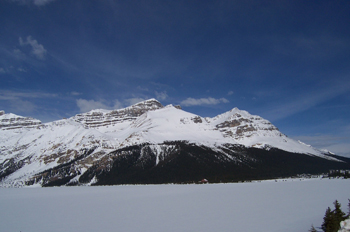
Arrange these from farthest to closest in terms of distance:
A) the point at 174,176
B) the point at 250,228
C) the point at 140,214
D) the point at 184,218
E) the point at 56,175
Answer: the point at 56,175 → the point at 174,176 → the point at 140,214 → the point at 184,218 → the point at 250,228

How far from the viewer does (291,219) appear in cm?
2505

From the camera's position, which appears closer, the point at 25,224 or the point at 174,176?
the point at 25,224

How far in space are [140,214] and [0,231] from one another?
15147 mm

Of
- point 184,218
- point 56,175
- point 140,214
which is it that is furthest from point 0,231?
point 56,175

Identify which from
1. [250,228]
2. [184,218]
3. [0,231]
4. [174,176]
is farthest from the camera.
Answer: [174,176]

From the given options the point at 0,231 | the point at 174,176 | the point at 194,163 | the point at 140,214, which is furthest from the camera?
the point at 194,163

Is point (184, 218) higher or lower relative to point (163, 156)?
lower

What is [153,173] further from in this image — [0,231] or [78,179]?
[0,231]

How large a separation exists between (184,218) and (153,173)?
13648 centimetres

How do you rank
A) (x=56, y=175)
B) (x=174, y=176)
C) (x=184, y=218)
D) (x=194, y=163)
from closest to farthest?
(x=184, y=218), (x=174, y=176), (x=194, y=163), (x=56, y=175)

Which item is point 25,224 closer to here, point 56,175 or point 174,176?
point 174,176

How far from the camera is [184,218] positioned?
26859mm

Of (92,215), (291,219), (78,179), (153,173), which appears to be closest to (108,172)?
(78,179)

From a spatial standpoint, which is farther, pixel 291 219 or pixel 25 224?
pixel 25 224
